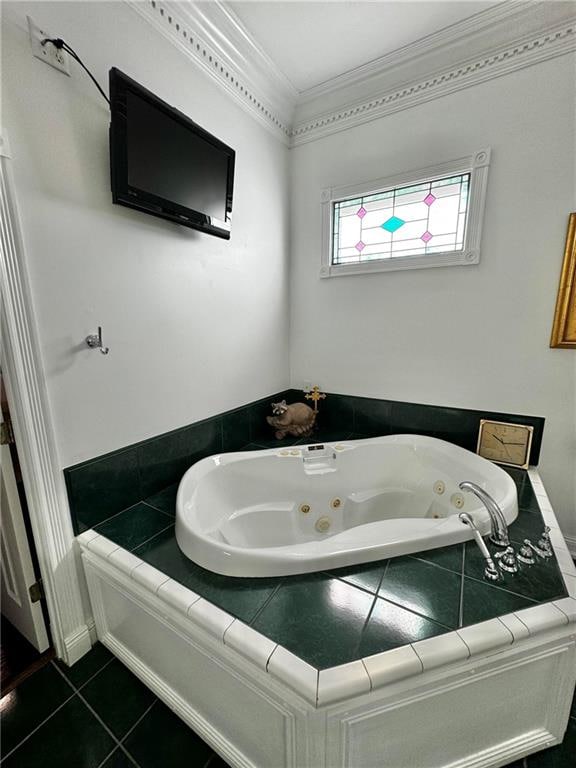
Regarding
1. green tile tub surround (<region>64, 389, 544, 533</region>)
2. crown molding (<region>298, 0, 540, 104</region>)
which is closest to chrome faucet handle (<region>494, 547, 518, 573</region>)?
green tile tub surround (<region>64, 389, 544, 533</region>)

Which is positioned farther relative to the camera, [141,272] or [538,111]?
[538,111]

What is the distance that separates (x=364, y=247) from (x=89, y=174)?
5.27 ft

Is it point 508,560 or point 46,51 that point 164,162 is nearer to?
point 46,51

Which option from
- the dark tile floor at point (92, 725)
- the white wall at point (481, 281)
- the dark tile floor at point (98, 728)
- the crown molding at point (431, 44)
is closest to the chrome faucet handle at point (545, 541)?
the dark tile floor at point (98, 728)

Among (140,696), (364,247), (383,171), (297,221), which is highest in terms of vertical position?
(383,171)

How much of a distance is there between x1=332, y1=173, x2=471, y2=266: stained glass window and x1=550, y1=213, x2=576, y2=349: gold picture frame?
1.61 feet

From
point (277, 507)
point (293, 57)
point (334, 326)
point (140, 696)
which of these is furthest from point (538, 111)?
point (140, 696)

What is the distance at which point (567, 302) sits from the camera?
5.33 feet

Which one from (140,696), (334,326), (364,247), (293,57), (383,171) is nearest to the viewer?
(140,696)

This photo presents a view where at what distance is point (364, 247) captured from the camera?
2.15 meters

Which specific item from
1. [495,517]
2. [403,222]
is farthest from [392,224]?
[495,517]

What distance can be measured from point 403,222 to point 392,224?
7cm

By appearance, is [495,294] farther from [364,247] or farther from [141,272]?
[141,272]

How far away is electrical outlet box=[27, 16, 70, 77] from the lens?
1.01 metres
